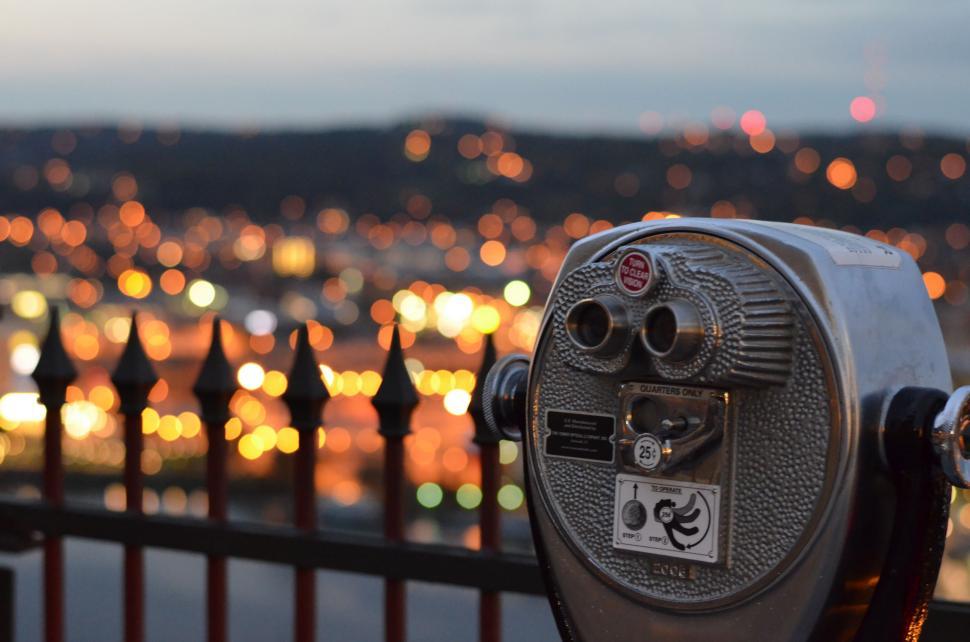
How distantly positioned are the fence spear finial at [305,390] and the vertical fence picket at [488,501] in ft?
0.95

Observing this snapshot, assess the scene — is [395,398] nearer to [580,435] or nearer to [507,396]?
[507,396]

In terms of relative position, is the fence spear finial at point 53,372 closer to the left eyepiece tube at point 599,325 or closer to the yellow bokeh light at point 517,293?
the left eyepiece tube at point 599,325

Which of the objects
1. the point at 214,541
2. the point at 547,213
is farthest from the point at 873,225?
the point at 214,541

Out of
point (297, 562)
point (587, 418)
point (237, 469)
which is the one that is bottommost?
point (237, 469)

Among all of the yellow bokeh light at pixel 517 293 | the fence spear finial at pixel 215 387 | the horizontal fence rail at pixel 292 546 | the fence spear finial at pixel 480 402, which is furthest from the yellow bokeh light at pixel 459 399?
the yellow bokeh light at pixel 517 293

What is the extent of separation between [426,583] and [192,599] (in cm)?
721

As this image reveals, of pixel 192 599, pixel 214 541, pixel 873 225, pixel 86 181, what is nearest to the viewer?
pixel 214 541

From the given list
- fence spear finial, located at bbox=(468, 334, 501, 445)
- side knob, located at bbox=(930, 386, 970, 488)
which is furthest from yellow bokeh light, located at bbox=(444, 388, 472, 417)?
side knob, located at bbox=(930, 386, 970, 488)

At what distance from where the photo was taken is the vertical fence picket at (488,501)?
1.96 m

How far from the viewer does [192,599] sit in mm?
8875

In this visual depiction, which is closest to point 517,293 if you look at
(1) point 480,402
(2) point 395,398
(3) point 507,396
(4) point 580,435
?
(2) point 395,398

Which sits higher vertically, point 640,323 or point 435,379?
point 640,323

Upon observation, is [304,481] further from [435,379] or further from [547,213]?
[435,379]

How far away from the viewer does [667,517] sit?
4.41ft
